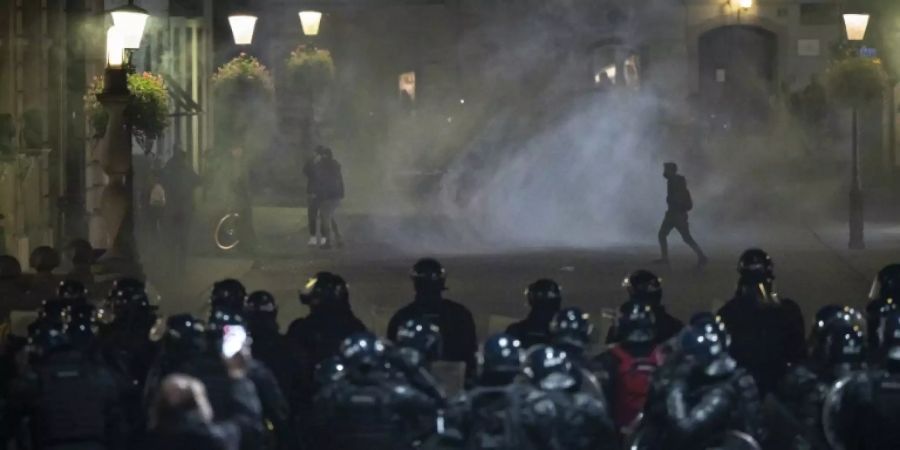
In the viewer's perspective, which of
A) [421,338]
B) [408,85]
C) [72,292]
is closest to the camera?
[421,338]

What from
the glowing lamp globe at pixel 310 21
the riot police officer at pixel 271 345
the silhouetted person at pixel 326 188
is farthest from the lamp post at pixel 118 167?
the glowing lamp globe at pixel 310 21

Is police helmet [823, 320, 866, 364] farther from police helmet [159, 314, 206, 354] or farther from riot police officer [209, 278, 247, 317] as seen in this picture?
riot police officer [209, 278, 247, 317]

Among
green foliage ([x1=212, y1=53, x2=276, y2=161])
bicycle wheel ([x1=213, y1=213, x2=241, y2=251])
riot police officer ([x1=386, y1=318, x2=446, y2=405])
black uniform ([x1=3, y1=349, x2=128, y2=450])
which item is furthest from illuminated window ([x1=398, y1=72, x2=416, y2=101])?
black uniform ([x1=3, y1=349, x2=128, y2=450])

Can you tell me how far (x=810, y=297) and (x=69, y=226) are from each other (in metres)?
9.34

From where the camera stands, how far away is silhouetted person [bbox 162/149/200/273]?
76.0ft

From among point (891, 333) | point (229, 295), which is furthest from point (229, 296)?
point (891, 333)

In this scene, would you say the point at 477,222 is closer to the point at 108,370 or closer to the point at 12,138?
the point at 12,138

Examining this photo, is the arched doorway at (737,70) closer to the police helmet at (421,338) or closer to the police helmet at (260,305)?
the police helmet at (260,305)

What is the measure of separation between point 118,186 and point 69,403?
1079cm

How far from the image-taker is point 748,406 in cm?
821

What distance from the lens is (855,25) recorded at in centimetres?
2745

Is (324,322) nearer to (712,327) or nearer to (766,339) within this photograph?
(766,339)

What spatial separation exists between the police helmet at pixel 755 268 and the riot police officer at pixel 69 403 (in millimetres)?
4411

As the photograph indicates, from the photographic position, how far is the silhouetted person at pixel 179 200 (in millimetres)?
23156
